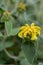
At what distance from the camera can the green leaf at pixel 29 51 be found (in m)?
0.56

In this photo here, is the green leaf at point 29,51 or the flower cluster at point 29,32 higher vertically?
the flower cluster at point 29,32

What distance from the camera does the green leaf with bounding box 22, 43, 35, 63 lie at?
22.2 inches

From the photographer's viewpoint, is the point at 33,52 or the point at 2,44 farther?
the point at 2,44

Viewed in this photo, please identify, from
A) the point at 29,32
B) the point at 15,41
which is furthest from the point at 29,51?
the point at 15,41

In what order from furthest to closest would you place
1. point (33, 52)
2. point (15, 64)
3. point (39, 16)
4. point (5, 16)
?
point (39, 16) → point (15, 64) → point (5, 16) → point (33, 52)

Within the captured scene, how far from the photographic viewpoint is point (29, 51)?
0.58 m

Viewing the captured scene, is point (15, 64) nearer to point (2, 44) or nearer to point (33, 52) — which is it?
point (2, 44)

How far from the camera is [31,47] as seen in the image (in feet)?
1.95

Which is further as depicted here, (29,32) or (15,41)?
(15,41)

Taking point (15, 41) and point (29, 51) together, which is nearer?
point (29, 51)

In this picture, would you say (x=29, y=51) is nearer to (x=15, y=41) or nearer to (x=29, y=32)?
(x=29, y=32)

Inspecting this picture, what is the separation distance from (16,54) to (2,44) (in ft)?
0.48

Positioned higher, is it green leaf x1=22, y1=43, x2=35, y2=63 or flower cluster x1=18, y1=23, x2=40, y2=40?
flower cluster x1=18, y1=23, x2=40, y2=40

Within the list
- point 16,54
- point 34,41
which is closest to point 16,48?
point 16,54
